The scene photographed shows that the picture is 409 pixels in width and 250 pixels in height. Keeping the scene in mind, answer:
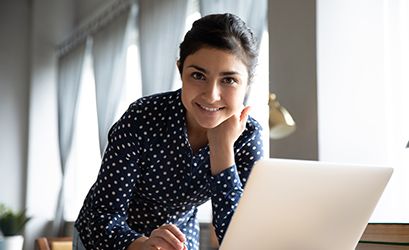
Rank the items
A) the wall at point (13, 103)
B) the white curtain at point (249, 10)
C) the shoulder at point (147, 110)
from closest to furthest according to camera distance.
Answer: the shoulder at point (147, 110)
the white curtain at point (249, 10)
the wall at point (13, 103)

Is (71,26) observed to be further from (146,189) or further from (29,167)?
(146,189)

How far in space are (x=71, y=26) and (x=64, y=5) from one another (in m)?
0.23

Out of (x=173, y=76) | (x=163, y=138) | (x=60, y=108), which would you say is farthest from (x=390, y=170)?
(x=60, y=108)

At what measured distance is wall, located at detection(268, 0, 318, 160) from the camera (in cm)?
310

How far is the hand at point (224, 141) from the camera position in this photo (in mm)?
1569

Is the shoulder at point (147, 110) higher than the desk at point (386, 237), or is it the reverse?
the shoulder at point (147, 110)

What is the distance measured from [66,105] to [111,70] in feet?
4.09

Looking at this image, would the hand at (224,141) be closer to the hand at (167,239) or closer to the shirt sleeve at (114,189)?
the shirt sleeve at (114,189)

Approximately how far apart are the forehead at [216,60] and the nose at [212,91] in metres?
0.03

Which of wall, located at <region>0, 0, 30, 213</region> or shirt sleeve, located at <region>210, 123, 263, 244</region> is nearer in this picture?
shirt sleeve, located at <region>210, 123, 263, 244</region>

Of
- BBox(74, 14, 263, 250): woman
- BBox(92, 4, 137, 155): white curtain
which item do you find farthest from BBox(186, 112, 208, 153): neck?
BBox(92, 4, 137, 155): white curtain

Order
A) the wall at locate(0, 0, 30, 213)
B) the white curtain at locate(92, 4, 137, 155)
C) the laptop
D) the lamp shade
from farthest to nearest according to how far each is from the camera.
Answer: the wall at locate(0, 0, 30, 213) < the white curtain at locate(92, 4, 137, 155) < the lamp shade < the laptop

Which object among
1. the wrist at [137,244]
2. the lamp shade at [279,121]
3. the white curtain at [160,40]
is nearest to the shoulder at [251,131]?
the wrist at [137,244]

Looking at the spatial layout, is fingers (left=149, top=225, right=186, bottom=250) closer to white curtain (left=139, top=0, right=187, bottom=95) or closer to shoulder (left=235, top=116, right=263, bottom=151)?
shoulder (left=235, top=116, right=263, bottom=151)
